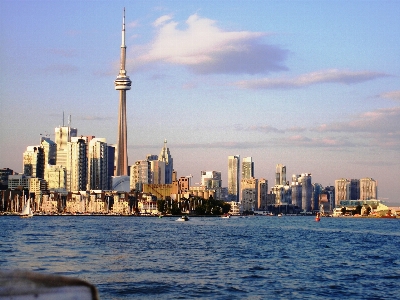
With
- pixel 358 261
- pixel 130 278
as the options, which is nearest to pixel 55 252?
pixel 130 278

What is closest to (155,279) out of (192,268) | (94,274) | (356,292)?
(94,274)

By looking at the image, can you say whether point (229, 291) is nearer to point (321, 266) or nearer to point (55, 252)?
point (321, 266)

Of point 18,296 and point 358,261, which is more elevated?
point 18,296

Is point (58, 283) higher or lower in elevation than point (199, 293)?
higher

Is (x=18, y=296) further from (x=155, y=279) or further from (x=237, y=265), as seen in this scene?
(x=237, y=265)

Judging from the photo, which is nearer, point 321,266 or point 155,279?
point 155,279

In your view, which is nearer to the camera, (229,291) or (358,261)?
(229,291)

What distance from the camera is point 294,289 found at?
29297 millimetres

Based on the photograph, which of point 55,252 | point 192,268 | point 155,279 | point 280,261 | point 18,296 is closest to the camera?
point 18,296

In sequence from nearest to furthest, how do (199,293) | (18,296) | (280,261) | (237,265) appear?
(18,296), (199,293), (237,265), (280,261)

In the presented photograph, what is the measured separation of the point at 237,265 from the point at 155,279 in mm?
9787

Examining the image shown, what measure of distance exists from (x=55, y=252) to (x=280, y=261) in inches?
652

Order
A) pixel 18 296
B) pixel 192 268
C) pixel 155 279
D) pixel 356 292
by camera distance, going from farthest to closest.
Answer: pixel 192 268, pixel 155 279, pixel 356 292, pixel 18 296

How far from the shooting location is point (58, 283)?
111 inches
